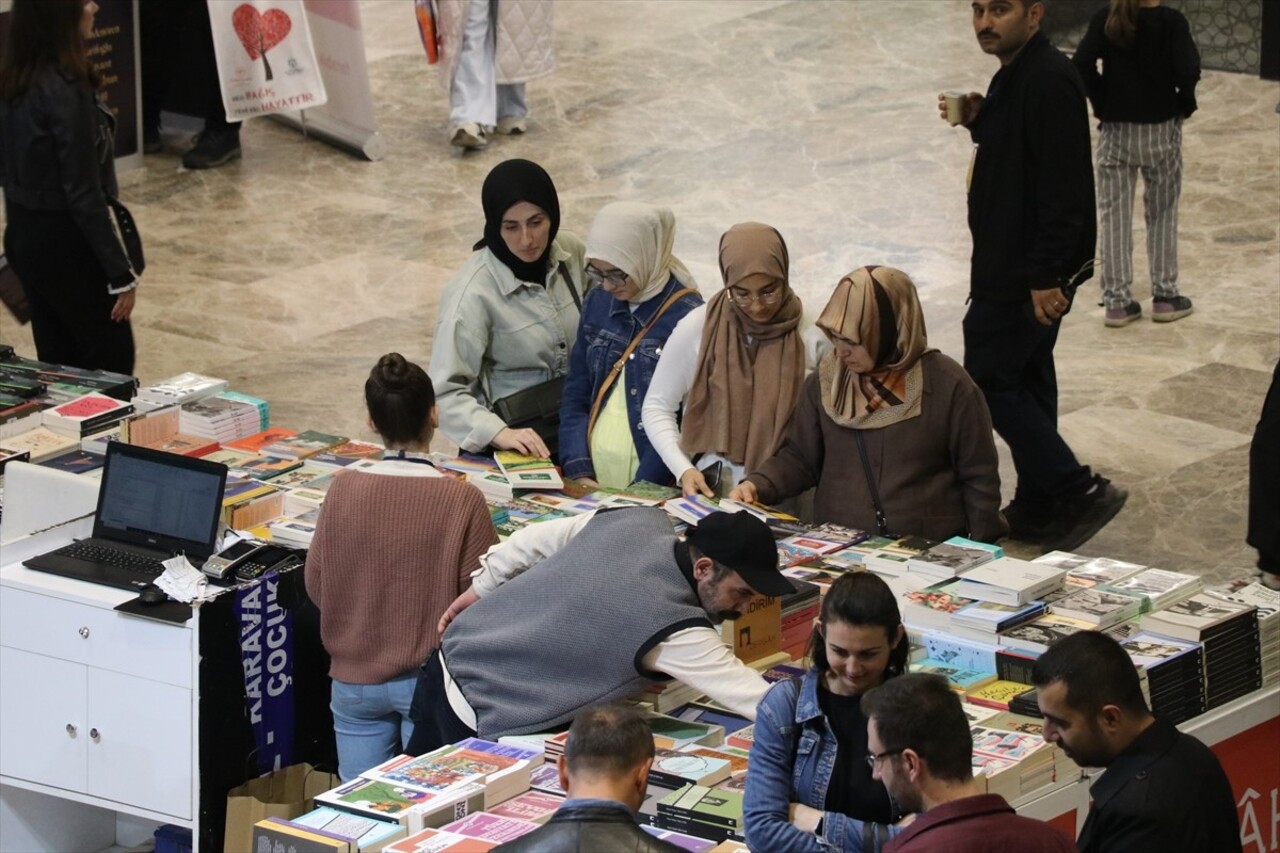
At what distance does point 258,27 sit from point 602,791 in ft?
29.0

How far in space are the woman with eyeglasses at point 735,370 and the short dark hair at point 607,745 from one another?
2.36 m

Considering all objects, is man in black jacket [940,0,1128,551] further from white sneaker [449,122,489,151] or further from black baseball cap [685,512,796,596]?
white sneaker [449,122,489,151]

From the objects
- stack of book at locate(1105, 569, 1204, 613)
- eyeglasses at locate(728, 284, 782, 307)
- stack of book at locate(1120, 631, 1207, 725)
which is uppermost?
eyeglasses at locate(728, 284, 782, 307)

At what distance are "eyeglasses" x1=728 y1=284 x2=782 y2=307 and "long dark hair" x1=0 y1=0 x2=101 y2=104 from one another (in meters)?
2.95

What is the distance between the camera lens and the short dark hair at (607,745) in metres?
3.53

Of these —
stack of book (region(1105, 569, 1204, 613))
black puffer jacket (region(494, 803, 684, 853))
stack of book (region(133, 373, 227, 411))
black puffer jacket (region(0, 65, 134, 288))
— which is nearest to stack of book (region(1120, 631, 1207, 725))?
stack of book (region(1105, 569, 1204, 613))

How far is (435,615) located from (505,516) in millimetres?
856

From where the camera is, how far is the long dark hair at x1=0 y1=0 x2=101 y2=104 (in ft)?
23.8

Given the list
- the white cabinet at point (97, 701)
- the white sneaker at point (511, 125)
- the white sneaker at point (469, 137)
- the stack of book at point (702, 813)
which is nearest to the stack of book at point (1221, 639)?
the stack of book at point (702, 813)

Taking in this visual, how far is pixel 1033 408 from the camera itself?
23.2ft

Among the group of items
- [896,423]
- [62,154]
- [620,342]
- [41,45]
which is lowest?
[896,423]

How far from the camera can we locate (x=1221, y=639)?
4879 mm

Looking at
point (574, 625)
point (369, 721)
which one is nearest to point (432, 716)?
point (369, 721)

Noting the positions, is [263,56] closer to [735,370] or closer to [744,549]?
[735,370]
